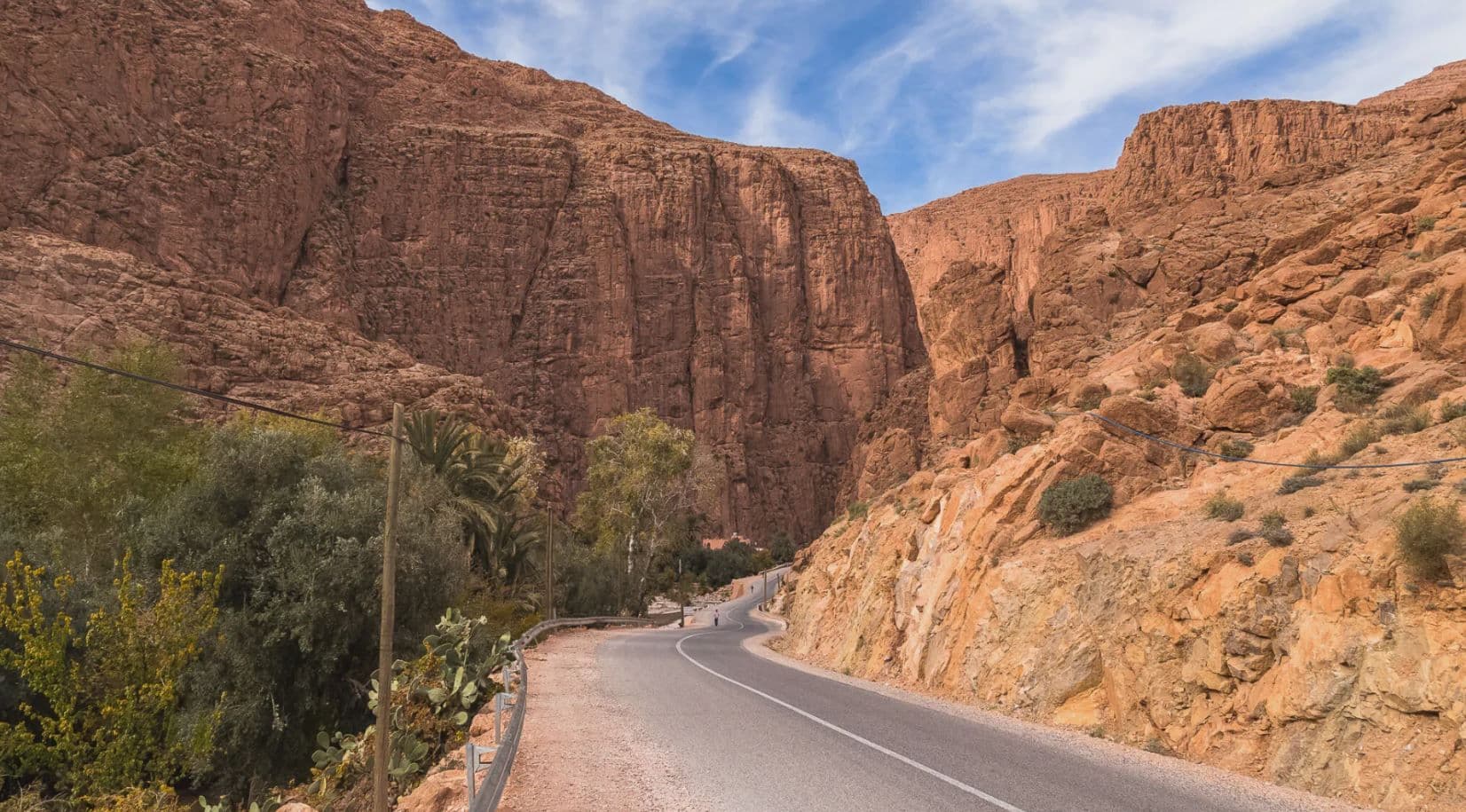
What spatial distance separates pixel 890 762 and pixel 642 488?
44721 mm

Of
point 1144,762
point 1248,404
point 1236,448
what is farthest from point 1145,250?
point 1144,762

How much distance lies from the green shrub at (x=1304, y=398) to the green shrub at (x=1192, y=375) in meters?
2.04

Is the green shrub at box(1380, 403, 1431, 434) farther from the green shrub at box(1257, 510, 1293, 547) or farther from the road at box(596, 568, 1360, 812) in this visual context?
the road at box(596, 568, 1360, 812)

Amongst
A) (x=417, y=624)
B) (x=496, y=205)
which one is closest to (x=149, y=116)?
(x=496, y=205)

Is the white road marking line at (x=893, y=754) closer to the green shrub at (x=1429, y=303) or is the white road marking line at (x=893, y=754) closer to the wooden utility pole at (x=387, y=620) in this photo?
the wooden utility pole at (x=387, y=620)

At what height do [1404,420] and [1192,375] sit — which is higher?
[1192,375]

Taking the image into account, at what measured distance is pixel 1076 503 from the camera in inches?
645

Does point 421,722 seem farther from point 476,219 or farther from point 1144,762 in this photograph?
point 476,219

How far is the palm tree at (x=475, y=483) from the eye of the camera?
29.0 metres

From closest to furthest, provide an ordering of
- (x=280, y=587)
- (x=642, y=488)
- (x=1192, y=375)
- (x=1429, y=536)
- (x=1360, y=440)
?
(x=1429, y=536) < (x=1360, y=440) < (x=280, y=587) < (x=1192, y=375) < (x=642, y=488)

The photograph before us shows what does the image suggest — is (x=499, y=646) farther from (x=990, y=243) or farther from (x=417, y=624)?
(x=990, y=243)

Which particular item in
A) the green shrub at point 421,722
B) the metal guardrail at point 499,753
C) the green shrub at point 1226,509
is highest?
the green shrub at point 1226,509

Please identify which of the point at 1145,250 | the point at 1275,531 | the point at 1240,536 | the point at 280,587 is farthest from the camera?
the point at 1145,250

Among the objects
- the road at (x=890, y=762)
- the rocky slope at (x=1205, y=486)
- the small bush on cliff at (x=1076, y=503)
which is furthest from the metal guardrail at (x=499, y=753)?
the small bush on cliff at (x=1076, y=503)
